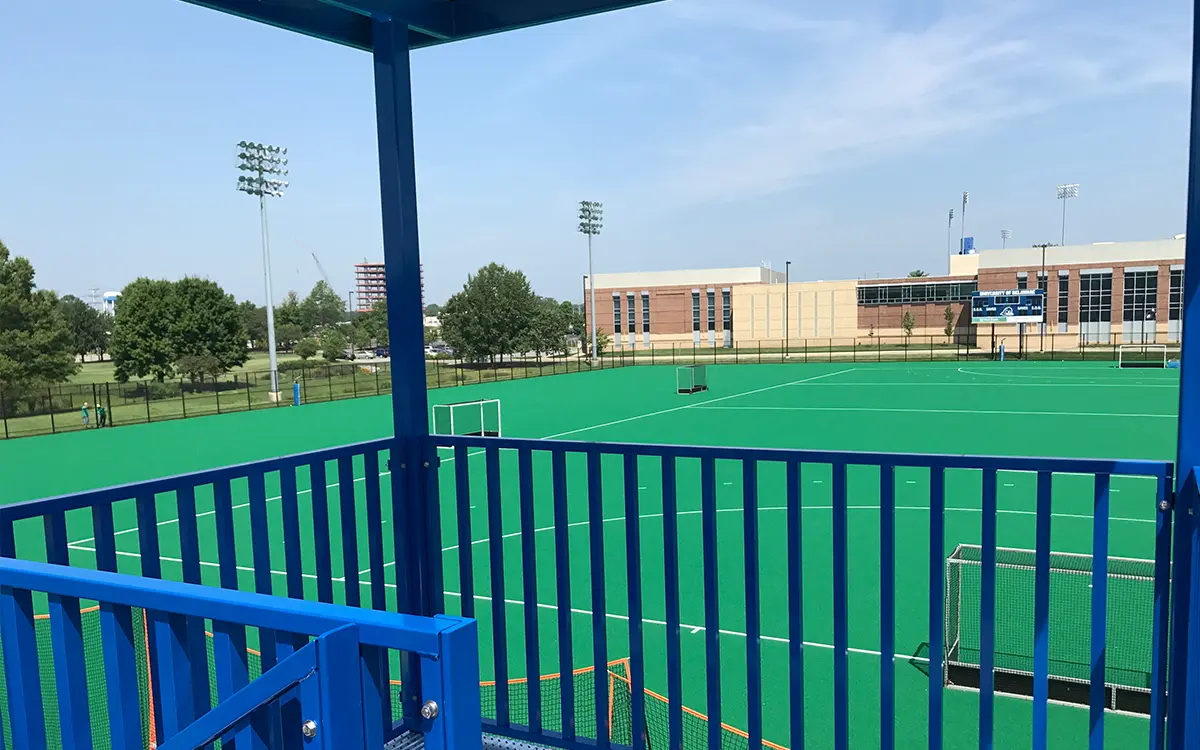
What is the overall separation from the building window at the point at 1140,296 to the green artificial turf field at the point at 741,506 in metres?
33.7

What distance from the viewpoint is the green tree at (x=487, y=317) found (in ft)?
235

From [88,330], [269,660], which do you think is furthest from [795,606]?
[88,330]

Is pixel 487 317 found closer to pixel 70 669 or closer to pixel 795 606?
pixel 795 606

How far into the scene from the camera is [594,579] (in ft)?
9.74

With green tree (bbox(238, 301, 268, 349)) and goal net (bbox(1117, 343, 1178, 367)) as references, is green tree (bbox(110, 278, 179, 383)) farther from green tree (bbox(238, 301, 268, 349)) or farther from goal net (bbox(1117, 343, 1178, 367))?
goal net (bbox(1117, 343, 1178, 367))

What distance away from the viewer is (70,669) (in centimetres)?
164

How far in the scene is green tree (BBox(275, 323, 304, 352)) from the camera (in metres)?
77.4

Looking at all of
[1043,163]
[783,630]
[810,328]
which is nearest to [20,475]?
[783,630]

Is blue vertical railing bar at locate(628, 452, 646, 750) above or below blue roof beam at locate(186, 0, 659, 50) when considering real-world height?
below

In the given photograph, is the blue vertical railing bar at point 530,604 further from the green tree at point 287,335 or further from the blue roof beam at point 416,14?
the green tree at point 287,335

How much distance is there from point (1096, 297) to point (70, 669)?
73507mm

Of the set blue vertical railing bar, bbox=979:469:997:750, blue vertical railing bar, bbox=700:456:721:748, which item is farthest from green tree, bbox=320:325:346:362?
blue vertical railing bar, bbox=979:469:997:750

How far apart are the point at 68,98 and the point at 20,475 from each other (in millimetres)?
72123

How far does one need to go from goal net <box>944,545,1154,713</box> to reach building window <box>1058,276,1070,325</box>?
2526 inches
